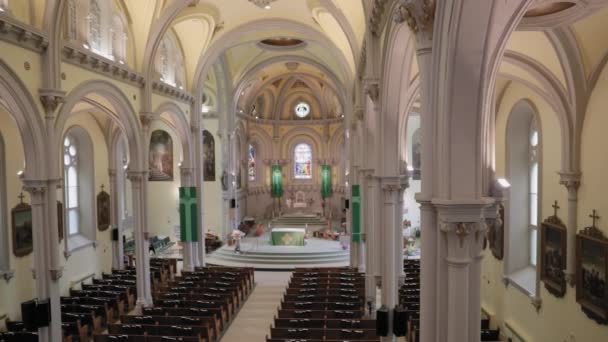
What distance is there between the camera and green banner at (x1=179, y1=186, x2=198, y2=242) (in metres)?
19.2

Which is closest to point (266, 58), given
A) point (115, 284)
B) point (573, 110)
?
point (115, 284)

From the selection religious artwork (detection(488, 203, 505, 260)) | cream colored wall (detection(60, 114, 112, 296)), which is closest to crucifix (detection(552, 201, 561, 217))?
religious artwork (detection(488, 203, 505, 260))

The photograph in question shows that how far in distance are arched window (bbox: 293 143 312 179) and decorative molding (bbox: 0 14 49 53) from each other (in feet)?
91.1

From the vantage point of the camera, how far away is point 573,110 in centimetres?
961

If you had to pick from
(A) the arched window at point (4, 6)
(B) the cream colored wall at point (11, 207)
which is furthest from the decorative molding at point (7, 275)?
(A) the arched window at point (4, 6)

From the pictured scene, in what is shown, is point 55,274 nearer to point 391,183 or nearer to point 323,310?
point 323,310

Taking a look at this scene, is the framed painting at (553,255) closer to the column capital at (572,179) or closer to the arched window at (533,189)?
the column capital at (572,179)

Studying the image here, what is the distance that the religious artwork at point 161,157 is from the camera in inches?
997

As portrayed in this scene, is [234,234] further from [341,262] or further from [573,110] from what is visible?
[573,110]

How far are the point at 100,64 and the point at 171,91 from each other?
4.97 meters

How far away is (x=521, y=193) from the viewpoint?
531 inches

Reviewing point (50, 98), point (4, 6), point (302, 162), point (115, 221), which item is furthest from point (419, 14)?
point (302, 162)

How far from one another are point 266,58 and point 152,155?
8.90 meters

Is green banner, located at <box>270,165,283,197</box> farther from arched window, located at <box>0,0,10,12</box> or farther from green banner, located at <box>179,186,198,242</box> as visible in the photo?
arched window, located at <box>0,0,10,12</box>
